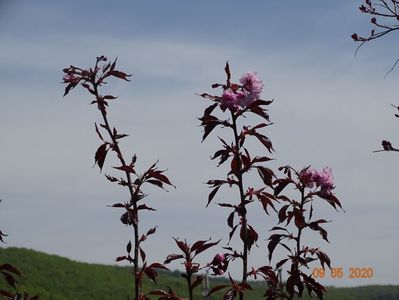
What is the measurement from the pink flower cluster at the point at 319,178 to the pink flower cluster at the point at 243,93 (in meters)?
0.49

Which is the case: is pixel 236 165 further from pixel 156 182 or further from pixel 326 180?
pixel 326 180

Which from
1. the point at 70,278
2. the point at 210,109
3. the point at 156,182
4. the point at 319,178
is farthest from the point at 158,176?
the point at 70,278

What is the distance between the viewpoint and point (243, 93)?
3.27 meters

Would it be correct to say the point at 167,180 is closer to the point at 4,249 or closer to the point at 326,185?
the point at 326,185

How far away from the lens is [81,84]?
134 inches

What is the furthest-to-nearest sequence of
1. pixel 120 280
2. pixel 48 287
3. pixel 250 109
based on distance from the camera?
1. pixel 120 280
2. pixel 48 287
3. pixel 250 109

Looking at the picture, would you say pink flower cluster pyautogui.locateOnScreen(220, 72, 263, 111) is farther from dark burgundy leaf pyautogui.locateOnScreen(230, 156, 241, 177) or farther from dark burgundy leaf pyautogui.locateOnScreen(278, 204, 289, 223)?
dark burgundy leaf pyautogui.locateOnScreen(278, 204, 289, 223)

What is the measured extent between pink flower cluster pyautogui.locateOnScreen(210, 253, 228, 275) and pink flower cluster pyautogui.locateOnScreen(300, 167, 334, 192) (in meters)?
0.55

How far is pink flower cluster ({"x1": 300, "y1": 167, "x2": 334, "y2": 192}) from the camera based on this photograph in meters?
3.46

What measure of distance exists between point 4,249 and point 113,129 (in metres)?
53.3

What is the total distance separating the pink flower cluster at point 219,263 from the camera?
333 centimetres

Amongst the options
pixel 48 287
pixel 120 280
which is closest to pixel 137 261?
pixel 48 287

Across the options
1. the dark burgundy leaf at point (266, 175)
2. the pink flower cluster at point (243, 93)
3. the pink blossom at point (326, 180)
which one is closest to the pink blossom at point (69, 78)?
the pink flower cluster at point (243, 93)

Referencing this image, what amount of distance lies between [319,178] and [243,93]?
59cm
